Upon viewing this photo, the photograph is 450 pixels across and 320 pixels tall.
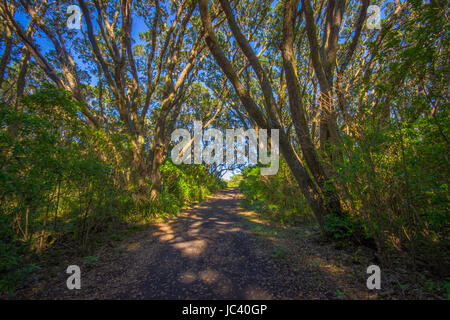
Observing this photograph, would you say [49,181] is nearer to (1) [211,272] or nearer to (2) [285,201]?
(1) [211,272]

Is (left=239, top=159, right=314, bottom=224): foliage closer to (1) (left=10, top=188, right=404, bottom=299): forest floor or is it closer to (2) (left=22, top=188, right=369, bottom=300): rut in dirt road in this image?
Result: (1) (left=10, top=188, right=404, bottom=299): forest floor

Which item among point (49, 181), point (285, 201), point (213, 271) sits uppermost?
point (49, 181)

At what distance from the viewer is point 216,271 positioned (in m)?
2.53

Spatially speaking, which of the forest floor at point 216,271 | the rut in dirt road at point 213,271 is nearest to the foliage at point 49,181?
the forest floor at point 216,271

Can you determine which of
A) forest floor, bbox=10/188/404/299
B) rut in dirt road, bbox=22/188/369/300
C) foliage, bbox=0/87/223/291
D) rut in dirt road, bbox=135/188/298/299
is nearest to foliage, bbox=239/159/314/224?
forest floor, bbox=10/188/404/299

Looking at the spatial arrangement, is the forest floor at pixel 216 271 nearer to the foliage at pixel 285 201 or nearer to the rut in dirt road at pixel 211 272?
the rut in dirt road at pixel 211 272

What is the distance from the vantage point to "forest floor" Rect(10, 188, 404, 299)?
2055 millimetres

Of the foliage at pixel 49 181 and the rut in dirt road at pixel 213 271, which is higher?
the foliage at pixel 49 181

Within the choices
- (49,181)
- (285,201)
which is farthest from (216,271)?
(285,201)

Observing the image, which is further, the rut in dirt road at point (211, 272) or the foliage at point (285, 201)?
the foliage at point (285, 201)

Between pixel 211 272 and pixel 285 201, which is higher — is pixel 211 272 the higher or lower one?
the lower one

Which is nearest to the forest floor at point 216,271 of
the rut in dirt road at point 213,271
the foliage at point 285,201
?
the rut in dirt road at point 213,271

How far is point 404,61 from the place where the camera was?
2.15m

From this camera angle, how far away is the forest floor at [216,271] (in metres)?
2.05
